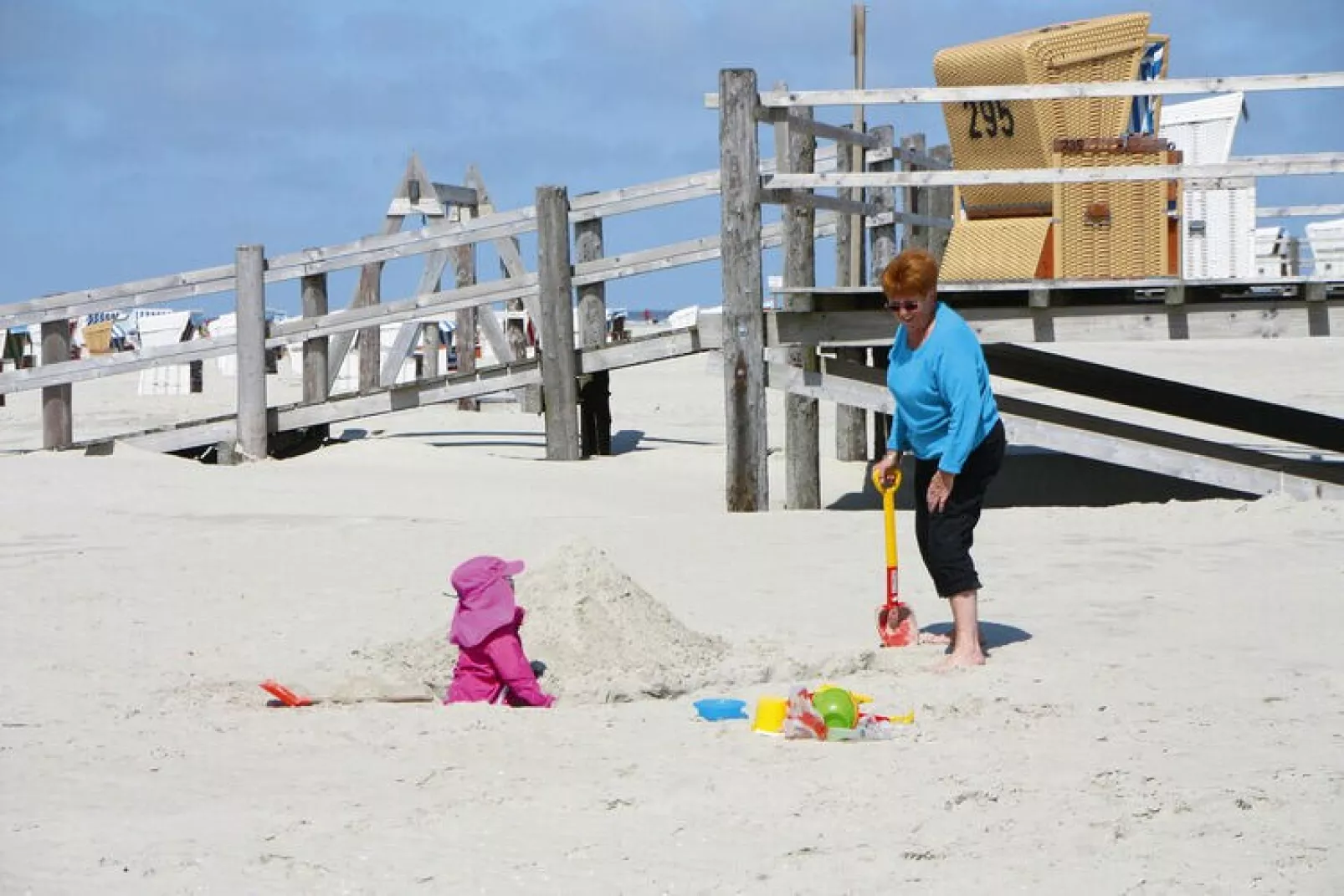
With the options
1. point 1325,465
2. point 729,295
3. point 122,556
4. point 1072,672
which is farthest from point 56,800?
point 1325,465

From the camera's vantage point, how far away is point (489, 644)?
5367 mm

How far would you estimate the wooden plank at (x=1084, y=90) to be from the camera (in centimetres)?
905

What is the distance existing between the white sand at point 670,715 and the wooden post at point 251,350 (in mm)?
3348

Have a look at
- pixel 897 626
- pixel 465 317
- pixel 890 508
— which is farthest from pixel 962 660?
pixel 465 317

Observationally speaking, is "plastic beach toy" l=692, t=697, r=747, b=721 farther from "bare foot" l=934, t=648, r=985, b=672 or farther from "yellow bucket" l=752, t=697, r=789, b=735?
"bare foot" l=934, t=648, r=985, b=672

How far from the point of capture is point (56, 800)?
13.6 ft

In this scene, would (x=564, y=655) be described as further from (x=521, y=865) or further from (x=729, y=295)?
(x=729, y=295)

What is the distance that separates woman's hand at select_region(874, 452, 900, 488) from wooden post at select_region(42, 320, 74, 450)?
9.89 m

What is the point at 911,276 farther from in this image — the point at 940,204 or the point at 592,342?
the point at 940,204

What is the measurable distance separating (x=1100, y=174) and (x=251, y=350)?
7090mm

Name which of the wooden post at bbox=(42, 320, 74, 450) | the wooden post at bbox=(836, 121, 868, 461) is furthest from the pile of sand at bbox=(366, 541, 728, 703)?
the wooden post at bbox=(42, 320, 74, 450)

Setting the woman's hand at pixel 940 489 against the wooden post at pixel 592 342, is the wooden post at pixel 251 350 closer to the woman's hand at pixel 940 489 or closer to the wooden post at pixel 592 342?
the wooden post at pixel 592 342

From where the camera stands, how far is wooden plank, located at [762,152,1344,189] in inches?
360

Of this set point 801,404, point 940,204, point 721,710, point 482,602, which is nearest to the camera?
point 721,710
